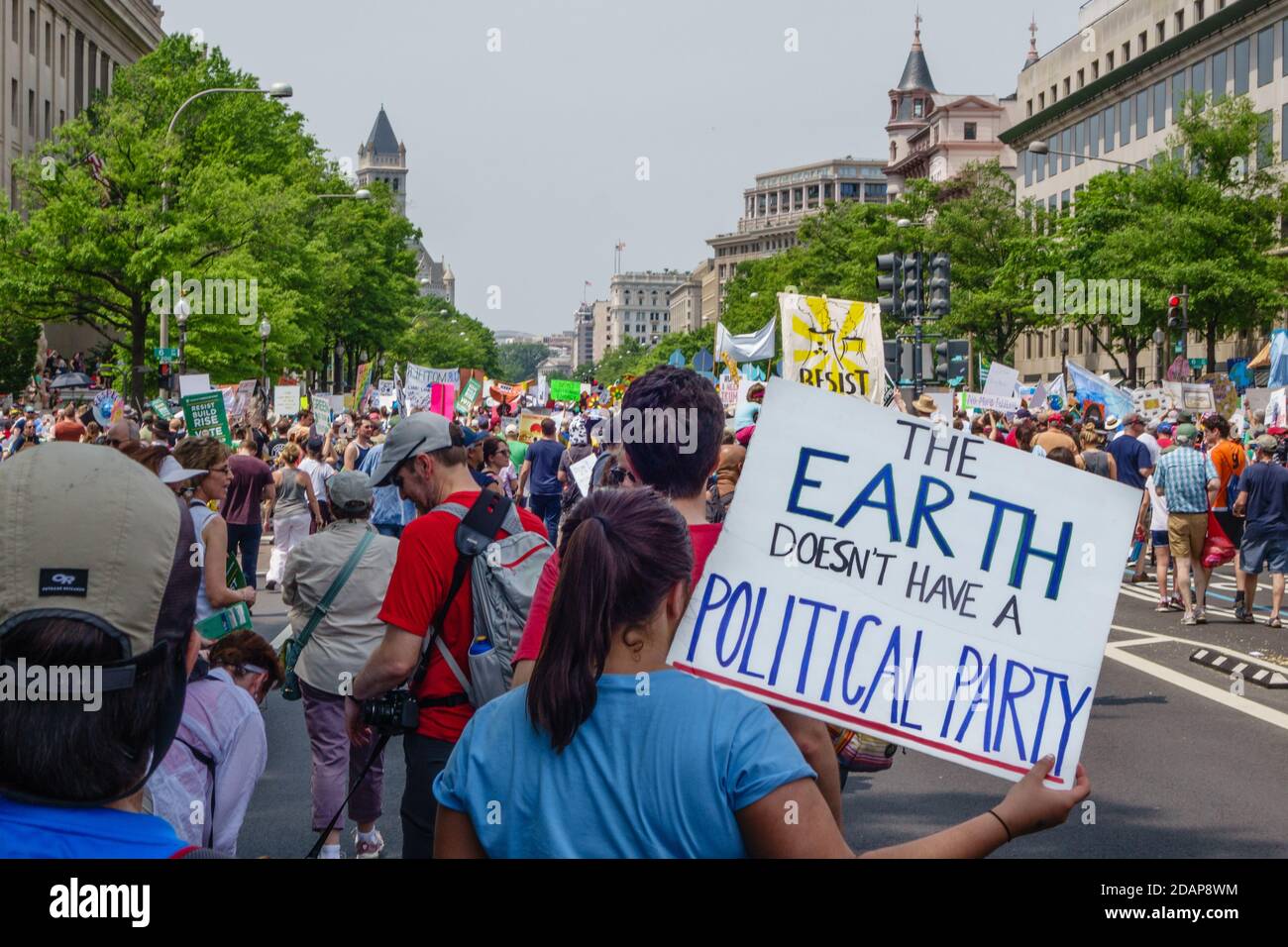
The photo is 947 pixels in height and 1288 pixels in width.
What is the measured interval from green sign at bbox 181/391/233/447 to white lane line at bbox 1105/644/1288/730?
12.8 meters

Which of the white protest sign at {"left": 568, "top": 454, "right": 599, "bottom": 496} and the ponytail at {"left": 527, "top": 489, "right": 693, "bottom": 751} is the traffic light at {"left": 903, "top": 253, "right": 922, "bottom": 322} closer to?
the white protest sign at {"left": 568, "top": 454, "right": 599, "bottom": 496}

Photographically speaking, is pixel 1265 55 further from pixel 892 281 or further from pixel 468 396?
pixel 892 281

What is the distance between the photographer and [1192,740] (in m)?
9.59

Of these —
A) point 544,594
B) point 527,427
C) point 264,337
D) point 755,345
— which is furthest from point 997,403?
point 544,594

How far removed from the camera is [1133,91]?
73.4 m

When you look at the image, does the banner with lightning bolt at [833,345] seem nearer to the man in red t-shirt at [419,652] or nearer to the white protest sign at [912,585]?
the man in red t-shirt at [419,652]

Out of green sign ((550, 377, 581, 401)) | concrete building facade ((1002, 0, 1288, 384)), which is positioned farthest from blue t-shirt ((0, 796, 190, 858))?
concrete building facade ((1002, 0, 1288, 384))

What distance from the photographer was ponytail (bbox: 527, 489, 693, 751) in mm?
2520

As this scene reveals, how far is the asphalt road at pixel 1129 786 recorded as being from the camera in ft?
23.4

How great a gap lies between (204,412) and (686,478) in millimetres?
18619

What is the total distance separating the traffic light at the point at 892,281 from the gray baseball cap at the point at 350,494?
14.8 meters

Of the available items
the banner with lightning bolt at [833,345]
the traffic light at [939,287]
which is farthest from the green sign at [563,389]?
the banner with lightning bolt at [833,345]
